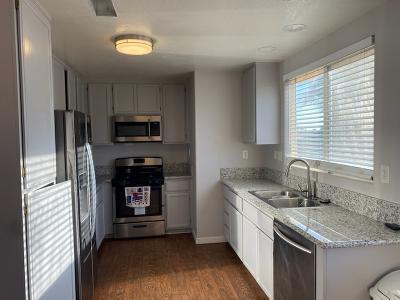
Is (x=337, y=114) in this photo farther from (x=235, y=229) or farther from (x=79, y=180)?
(x=79, y=180)

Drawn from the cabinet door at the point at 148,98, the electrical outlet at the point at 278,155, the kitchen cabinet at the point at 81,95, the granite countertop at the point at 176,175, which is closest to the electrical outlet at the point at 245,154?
the electrical outlet at the point at 278,155

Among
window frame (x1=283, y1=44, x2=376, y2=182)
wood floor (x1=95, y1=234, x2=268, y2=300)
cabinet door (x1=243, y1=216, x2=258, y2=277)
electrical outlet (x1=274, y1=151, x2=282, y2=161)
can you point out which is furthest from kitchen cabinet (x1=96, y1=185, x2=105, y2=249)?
window frame (x1=283, y1=44, x2=376, y2=182)

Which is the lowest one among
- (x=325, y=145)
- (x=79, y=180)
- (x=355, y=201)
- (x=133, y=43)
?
(x=355, y=201)

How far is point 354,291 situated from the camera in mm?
1669

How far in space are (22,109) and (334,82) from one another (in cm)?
227

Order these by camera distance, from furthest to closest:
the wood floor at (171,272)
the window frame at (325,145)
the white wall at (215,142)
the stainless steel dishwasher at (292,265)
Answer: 1. the white wall at (215,142)
2. the wood floor at (171,272)
3. the window frame at (325,145)
4. the stainless steel dishwasher at (292,265)

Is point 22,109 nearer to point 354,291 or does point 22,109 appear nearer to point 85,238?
point 85,238

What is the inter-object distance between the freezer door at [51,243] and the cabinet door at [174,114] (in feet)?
8.07

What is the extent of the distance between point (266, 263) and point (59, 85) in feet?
8.44

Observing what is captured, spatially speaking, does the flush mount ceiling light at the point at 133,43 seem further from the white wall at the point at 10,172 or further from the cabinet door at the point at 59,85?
the white wall at the point at 10,172

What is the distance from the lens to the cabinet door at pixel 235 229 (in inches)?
123

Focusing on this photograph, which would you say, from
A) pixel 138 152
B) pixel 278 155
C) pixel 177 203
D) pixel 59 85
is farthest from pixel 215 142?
pixel 59 85

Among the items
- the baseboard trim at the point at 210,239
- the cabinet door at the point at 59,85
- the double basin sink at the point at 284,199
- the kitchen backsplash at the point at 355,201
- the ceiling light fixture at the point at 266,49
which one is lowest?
the baseboard trim at the point at 210,239

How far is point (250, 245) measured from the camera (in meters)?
2.83
